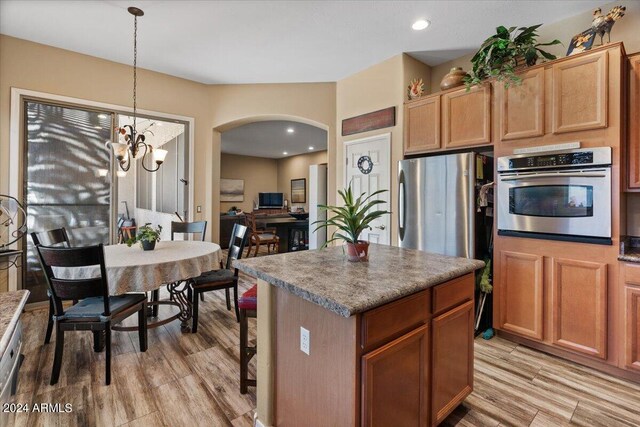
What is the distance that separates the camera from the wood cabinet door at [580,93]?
222cm

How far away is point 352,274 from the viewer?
1556mm

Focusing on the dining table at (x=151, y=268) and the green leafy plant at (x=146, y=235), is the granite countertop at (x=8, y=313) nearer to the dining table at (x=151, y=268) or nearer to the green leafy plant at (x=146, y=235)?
the dining table at (x=151, y=268)

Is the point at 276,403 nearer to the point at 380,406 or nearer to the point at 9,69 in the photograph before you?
the point at 380,406

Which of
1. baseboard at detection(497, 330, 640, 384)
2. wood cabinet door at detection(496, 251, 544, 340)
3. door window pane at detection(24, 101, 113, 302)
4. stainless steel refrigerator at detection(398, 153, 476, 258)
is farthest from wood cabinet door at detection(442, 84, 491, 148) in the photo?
door window pane at detection(24, 101, 113, 302)

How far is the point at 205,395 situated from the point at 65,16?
11.6ft

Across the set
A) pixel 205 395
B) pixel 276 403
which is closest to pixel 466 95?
pixel 276 403

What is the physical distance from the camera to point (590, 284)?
7.50 ft

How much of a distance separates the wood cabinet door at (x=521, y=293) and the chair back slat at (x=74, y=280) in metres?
3.14

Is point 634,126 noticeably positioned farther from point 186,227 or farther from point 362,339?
point 186,227

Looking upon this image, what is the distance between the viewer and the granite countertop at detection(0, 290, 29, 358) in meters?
0.86

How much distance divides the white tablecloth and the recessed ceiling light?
113 inches

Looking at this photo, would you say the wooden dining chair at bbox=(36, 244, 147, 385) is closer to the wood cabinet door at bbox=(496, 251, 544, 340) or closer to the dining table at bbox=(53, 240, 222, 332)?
the dining table at bbox=(53, 240, 222, 332)

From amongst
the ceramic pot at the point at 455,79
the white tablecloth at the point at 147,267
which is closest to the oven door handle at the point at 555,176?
the ceramic pot at the point at 455,79

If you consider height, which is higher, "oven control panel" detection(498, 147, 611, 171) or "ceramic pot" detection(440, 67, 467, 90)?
"ceramic pot" detection(440, 67, 467, 90)
